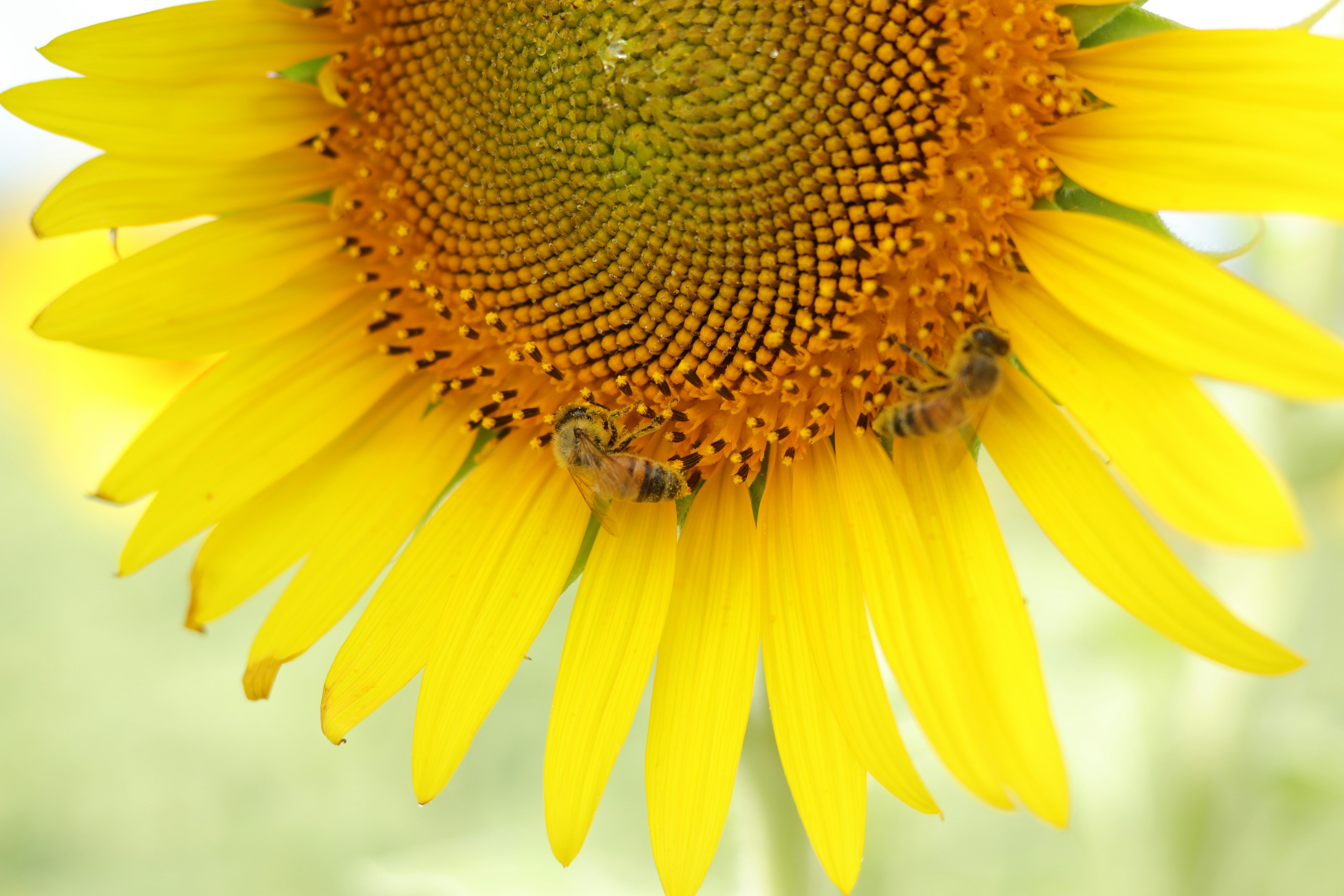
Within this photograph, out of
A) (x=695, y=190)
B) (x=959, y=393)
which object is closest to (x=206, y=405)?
(x=695, y=190)

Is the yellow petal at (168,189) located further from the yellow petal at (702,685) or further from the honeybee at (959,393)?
the honeybee at (959,393)

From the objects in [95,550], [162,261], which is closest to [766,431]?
[162,261]

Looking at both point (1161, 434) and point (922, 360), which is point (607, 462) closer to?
point (922, 360)

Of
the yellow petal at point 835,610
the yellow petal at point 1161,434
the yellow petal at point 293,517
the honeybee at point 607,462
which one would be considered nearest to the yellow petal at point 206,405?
the yellow petal at point 293,517

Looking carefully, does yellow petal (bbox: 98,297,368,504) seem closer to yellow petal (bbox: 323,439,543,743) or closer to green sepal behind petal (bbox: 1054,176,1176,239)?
yellow petal (bbox: 323,439,543,743)

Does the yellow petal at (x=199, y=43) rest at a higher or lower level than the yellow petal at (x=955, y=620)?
higher

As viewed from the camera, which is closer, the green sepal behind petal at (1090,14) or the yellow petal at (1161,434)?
the yellow petal at (1161,434)
